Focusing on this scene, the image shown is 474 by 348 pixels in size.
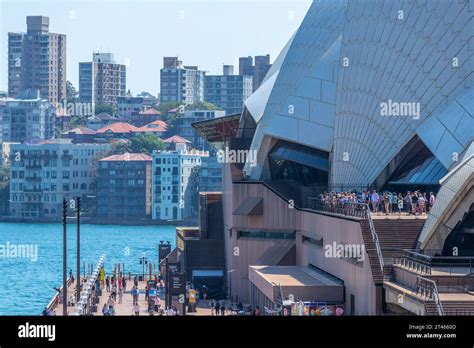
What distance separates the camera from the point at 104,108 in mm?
129000

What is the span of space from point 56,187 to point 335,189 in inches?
3157

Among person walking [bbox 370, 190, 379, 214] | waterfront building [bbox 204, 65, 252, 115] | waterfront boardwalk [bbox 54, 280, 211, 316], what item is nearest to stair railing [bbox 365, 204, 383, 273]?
person walking [bbox 370, 190, 379, 214]

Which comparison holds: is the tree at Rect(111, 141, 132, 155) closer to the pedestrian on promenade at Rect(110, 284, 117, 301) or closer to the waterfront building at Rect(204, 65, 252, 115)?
the waterfront building at Rect(204, 65, 252, 115)

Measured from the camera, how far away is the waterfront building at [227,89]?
11738 cm

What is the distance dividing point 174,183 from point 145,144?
40.9ft

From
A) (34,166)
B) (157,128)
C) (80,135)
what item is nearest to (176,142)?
(157,128)

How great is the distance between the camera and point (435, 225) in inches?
753

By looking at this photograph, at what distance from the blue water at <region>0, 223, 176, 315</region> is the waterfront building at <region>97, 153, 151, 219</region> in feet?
4.43

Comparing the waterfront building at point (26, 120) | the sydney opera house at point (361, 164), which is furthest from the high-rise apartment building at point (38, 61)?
the sydney opera house at point (361, 164)

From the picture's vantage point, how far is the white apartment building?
10019 centimetres

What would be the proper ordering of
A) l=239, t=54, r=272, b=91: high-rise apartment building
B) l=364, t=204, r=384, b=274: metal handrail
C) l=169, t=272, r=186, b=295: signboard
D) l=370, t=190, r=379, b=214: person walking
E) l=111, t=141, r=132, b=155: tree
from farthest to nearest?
l=111, t=141, r=132, b=155: tree < l=239, t=54, r=272, b=91: high-rise apartment building < l=169, t=272, r=186, b=295: signboard < l=370, t=190, r=379, b=214: person walking < l=364, t=204, r=384, b=274: metal handrail

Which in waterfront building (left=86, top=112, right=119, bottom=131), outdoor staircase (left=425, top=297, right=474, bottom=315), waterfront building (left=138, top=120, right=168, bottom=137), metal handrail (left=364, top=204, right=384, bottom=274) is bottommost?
outdoor staircase (left=425, top=297, right=474, bottom=315)

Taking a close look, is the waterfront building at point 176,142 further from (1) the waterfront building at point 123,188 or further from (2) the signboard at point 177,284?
(2) the signboard at point 177,284
